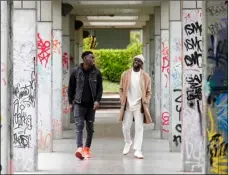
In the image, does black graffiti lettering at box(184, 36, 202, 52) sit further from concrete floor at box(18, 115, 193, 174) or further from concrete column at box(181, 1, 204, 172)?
concrete floor at box(18, 115, 193, 174)

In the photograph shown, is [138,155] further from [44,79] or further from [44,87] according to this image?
[44,79]

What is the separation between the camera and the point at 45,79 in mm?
18094

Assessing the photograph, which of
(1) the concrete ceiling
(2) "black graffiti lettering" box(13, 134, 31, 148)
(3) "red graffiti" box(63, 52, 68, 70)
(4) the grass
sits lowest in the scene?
(4) the grass

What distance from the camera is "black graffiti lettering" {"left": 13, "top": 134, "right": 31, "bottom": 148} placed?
13547mm

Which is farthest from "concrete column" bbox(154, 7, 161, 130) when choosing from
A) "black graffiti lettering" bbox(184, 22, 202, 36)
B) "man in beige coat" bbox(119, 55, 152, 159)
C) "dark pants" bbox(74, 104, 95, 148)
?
"black graffiti lettering" bbox(184, 22, 202, 36)

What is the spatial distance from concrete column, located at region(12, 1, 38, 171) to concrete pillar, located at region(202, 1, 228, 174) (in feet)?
11.6

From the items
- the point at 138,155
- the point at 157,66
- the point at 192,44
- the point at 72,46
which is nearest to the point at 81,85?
the point at 138,155

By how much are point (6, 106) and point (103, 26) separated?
26414mm

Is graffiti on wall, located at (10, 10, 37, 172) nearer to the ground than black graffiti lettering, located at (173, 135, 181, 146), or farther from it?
farther from it

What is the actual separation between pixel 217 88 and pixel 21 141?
394 cm

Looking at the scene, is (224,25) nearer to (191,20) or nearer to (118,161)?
(191,20)

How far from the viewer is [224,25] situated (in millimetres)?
11445

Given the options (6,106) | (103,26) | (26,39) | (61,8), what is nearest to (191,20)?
(26,39)

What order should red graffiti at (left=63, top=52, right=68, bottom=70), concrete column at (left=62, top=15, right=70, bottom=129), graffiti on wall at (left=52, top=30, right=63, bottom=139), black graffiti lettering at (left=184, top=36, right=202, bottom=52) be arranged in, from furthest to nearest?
concrete column at (left=62, top=15, right=70, bottom=129) < red graffiti at (left=63, top=52, right=68, bottom=70) < graffiti on wall at (left=52, top=30, right=63, bottom=139) < black graffiti lettering at (left=184, top=36, right=202, bottom=52)
